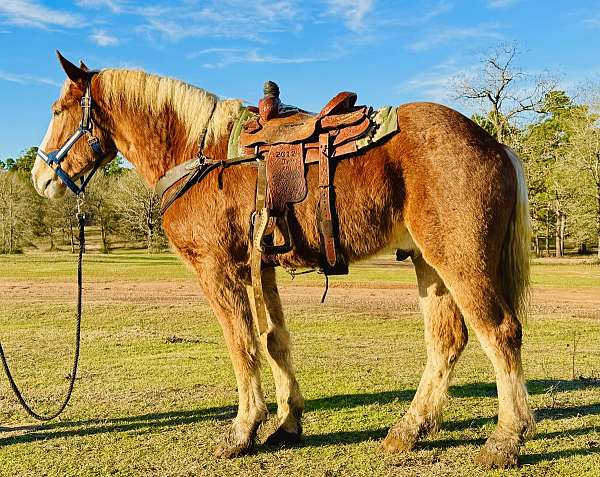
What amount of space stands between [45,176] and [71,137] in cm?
41

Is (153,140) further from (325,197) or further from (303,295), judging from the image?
(303,295)

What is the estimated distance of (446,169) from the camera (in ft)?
12.2

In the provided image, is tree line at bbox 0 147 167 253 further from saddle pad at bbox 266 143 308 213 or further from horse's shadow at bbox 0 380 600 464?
saddle pad at bbox 266 143 308 213

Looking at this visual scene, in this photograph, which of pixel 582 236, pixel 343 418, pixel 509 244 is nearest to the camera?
pixel 509 244

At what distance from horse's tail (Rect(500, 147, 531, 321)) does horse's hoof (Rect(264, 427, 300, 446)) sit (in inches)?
78.0

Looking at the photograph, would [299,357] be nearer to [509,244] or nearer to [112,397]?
[112,397]

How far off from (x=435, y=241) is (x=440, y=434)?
1.75 metres

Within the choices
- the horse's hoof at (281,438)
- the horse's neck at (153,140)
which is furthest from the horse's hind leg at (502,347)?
the horse's neck at (153,140)

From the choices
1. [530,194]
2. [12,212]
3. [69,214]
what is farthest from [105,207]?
[530,194]

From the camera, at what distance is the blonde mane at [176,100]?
4.45 metres

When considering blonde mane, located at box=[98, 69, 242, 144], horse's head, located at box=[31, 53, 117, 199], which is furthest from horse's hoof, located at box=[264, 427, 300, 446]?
horse's head, located at box=[31, 53, 117, 199]

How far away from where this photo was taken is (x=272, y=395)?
5.73 m

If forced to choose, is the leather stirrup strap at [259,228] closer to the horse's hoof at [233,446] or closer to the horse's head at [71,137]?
the horse's hoof at [233,446]

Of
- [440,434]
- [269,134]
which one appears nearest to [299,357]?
[440,434]
